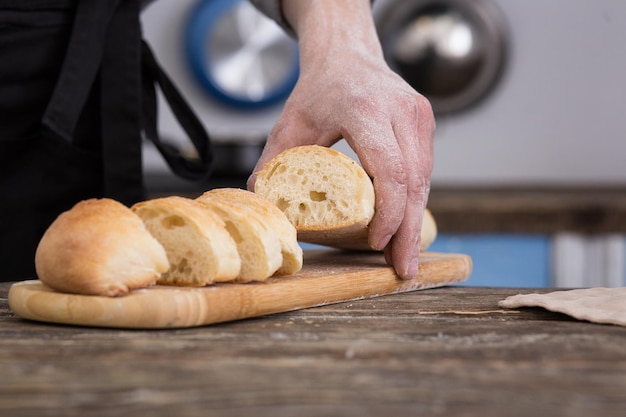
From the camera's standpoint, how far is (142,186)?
1.71 m

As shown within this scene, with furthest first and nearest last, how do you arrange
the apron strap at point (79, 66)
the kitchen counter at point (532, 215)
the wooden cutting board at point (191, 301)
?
the kitchen counter at point (532, 215) → the apron strap at point (79, 66) → the wooden cutting board at point (191, 301)

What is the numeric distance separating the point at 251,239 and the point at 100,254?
20cm

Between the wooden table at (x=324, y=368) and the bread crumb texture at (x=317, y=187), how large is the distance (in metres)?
0.29

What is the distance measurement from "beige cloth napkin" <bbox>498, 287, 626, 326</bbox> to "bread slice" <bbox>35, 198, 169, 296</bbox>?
44 centimetres

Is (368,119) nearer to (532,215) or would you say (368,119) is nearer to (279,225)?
(279,225)

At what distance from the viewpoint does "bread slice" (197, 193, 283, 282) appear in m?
1.03

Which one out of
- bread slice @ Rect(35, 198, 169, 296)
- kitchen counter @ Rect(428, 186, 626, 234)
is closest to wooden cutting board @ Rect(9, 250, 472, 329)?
bread slice @ Rect(35, 198, 169, 296)

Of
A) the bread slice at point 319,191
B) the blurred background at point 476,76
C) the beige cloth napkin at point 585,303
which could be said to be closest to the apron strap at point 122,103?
the bread slice at point 319,191

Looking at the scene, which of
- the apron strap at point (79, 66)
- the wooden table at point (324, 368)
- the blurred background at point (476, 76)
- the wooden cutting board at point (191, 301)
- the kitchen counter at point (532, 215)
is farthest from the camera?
the blurred background at point (476, 76)

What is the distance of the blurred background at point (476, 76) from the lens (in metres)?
3.94

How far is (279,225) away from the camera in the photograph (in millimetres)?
1092

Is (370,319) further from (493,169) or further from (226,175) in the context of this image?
(493,169)

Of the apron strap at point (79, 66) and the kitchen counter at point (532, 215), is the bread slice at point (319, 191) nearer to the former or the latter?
the apron strap at point (79, 66)

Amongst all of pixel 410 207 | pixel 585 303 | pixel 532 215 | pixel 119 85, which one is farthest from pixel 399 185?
pixel 532 215
